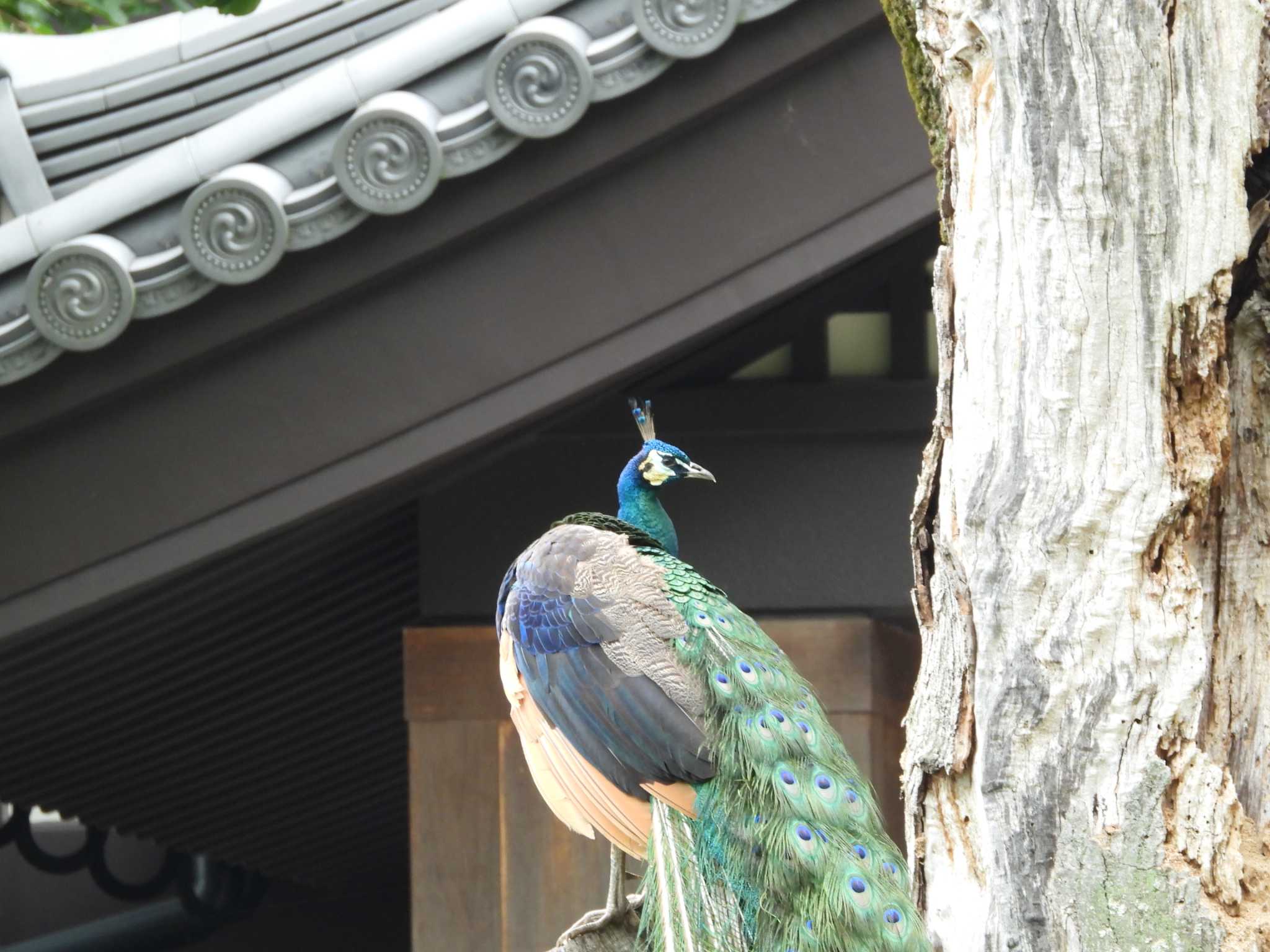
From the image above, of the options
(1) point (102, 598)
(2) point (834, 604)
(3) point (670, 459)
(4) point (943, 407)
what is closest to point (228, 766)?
(1) point (102, 598)

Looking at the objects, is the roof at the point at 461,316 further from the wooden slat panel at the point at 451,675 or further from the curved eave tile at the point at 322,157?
the wooden slat panel at the point at 451,675

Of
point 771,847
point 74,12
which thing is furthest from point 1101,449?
point 74,12

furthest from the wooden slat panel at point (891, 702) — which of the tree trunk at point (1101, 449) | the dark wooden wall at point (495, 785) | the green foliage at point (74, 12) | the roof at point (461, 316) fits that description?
the green foliage at point (74, 12)

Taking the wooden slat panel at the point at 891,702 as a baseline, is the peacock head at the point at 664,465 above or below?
above

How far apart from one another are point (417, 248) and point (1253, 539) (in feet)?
6.59

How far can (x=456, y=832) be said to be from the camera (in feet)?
14.3

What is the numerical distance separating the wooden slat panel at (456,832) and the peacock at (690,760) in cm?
151

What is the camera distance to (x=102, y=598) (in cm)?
359

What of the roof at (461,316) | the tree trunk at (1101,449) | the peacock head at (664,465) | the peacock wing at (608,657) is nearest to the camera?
the tree trunk at (1101,449)

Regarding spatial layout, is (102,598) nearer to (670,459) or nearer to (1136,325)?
(670,459)

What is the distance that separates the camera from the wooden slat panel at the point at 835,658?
4258 millimetres

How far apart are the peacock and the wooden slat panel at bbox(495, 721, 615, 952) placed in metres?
1.40

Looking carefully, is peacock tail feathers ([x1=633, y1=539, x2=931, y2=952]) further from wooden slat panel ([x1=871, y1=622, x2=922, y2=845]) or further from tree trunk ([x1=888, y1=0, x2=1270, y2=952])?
wooden slat panel ([x1=871, y1=622, x2=922, y2=845])

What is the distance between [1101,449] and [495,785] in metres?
2.70
